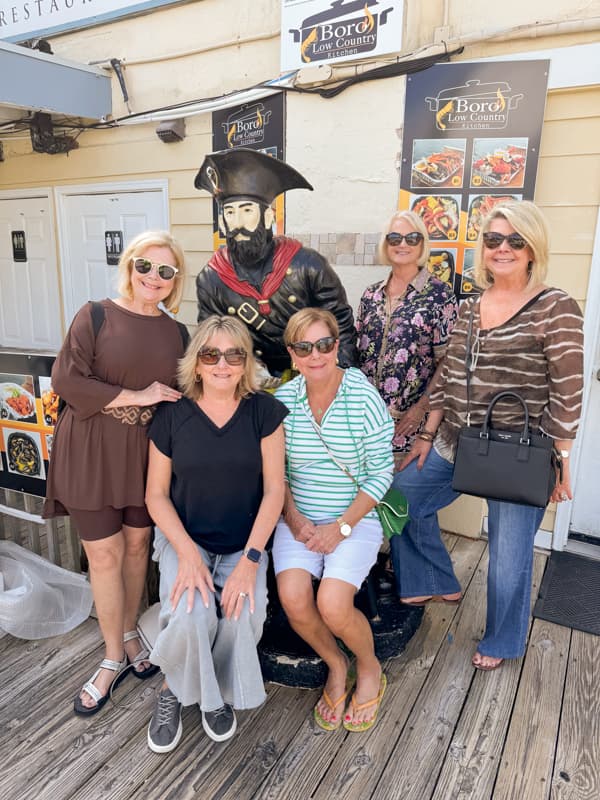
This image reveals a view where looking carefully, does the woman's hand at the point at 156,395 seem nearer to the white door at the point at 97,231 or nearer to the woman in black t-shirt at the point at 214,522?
the woman in black t-shirt at the point at 214,522

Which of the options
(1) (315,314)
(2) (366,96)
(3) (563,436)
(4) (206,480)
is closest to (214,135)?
(2) (366,96)

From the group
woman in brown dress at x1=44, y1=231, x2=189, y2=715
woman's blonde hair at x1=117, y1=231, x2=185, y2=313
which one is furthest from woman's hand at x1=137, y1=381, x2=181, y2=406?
woman's blonde hair at x1=117, y1=231, x2=185, y2=313

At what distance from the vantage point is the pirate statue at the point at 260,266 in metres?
2.00

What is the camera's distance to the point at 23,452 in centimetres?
257

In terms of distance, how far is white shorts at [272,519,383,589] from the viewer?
1.81m

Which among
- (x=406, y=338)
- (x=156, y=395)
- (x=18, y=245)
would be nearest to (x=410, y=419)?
(x=406, y=338)

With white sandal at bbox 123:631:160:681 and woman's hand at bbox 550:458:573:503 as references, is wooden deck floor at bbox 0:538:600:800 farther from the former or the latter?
woman's hand at bbox 550:458:573:503

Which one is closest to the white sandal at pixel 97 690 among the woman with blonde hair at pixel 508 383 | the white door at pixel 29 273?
the woman with blonde hair at pixel 508 383

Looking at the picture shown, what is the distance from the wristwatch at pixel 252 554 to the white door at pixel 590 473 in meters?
1.97

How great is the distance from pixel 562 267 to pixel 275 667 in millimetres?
2206

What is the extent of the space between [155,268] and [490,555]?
1.50 m

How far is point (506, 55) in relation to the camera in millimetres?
2668

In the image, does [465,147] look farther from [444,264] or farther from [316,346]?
[316,346]

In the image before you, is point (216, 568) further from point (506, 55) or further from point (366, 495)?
point (506, 55)
